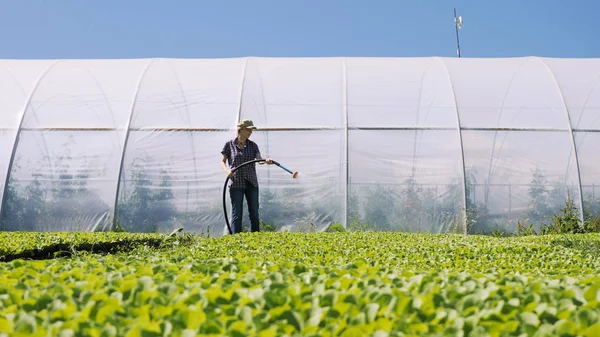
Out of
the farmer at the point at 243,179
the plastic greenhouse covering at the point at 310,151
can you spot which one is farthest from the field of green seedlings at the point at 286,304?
the plastic greenhouse covering at the point at 310,151

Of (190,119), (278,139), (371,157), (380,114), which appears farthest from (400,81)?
(190,119)

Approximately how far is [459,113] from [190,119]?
633cm

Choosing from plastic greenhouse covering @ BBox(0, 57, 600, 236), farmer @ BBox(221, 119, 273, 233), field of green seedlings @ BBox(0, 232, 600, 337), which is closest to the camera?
field of green seedlings @ BBox(0, 232, 600, 337)

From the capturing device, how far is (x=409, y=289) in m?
2.84

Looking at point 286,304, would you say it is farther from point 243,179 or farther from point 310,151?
point 310,151

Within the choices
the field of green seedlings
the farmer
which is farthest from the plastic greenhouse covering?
the field of green seedlings

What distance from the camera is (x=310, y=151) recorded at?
540 inches

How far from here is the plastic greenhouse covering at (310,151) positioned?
43.7ft

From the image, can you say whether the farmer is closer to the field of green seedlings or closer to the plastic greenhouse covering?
the plastic greenhouse covering

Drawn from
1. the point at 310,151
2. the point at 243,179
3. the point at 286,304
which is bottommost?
the point at 286,304

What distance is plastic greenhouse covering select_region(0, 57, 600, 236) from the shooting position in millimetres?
13320

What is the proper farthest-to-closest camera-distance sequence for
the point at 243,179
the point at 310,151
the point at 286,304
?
1. the point at 310,151
2. the point at 243,179
3. the point at 286,304

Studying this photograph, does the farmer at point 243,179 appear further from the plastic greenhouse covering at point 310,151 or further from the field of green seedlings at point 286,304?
the field of green seedlings at point 286,304

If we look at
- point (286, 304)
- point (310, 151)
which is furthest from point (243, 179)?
point (286, 304)
